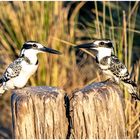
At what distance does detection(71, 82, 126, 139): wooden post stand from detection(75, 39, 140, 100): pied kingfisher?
1.08 meters

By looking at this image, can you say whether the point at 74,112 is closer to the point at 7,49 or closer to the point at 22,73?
the point at 22,73

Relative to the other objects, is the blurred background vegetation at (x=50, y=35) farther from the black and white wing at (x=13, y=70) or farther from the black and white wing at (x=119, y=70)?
the black and white wing at (x=13, y=70)

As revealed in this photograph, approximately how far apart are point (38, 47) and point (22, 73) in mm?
280

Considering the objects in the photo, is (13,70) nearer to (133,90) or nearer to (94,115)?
(133,90)

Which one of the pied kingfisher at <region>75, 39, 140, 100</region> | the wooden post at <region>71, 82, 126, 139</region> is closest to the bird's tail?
the pied kingfisher at <region>75, 39, 140, 100</region>

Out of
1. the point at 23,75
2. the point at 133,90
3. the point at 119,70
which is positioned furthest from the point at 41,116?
the point at 133,90

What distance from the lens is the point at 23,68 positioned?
4992mm

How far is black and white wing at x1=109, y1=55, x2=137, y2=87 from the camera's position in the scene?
5.03 metres

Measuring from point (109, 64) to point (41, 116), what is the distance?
1.38m

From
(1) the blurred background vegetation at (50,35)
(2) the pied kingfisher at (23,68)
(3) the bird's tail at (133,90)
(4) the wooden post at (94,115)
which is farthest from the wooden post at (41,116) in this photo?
(1) the blurred background vegetation at (50,35)

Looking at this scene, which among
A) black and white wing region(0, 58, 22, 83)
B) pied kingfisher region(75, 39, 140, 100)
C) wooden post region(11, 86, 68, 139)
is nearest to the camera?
wooden post region(11, 86, 68, 139)

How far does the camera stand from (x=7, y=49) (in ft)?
23.8

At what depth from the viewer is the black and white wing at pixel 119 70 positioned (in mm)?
5031

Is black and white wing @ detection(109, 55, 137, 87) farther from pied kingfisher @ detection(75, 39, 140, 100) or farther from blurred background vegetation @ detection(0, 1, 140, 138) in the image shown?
blurred background vegetation @ detection(0, 1, 140, 138)
